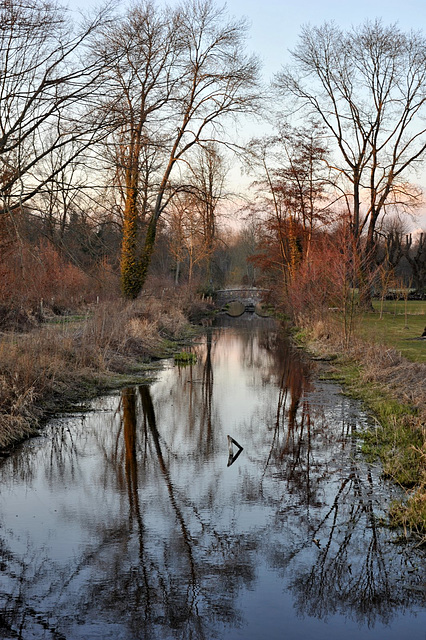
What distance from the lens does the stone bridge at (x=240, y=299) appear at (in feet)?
180

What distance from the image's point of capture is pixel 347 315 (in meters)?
20.4

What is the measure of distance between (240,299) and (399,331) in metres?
36.2

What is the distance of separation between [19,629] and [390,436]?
6396 millimetres

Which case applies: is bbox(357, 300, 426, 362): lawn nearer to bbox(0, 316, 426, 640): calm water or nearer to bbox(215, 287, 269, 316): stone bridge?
bbox(0, 316, 426, 640): calm water

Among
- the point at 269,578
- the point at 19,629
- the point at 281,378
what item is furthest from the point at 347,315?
the point at 19,629

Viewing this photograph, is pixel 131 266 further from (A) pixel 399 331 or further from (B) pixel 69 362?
(B) pixel 69 362

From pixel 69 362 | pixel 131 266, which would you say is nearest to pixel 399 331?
pixel 131 266

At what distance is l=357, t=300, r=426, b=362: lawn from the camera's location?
1823 cm

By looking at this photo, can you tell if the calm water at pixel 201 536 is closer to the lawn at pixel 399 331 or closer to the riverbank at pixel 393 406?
→ the riverbank at pixel 393 406

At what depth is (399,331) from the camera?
80.5ft

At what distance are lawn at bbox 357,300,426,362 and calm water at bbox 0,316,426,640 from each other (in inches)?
274

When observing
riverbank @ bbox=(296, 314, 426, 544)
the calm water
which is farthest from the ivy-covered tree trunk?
the calm water

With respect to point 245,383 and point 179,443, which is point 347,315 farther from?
point 179,443

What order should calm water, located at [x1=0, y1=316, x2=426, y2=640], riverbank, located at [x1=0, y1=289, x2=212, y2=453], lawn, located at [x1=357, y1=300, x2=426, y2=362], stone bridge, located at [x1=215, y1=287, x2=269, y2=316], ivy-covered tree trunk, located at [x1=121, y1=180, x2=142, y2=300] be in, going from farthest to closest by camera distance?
stone bridge, located at [x1=215, y1=287, x2=269, y2=316] → ivy-covered tree trunk, located at [x1=121, y1=180, x2=142, y2=300] → lawn, located at [x1=357, y1=300, x2=426, y2=362] → riverbank, located at [x1=0, y1=289, x2=212, y2=453] → calm water, located at [x1=0, y1=316, x2=426, y2=640]
